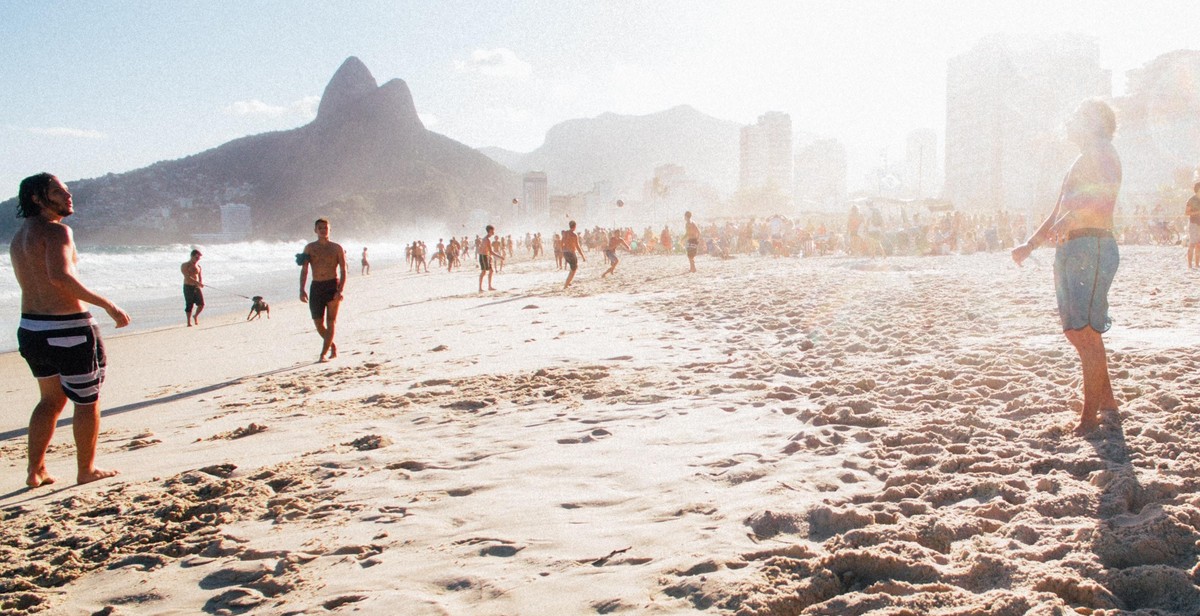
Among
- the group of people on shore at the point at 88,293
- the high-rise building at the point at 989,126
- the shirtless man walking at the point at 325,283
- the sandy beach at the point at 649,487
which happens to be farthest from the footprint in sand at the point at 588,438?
the high-rise building at the point at 989,126

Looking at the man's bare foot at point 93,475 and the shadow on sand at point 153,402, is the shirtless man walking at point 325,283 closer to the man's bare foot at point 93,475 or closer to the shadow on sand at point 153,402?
the shadow on sand at point 153,402

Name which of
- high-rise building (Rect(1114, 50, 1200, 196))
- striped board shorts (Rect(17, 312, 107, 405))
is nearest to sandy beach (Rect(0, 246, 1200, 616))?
striped board shorts (Rect(17, 312, 107, 405))

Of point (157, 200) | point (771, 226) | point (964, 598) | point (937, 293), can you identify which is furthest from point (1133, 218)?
point (157, 200)

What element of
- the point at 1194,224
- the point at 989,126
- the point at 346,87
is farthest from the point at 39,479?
the point at 346,87

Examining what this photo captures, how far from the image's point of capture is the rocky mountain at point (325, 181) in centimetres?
12275

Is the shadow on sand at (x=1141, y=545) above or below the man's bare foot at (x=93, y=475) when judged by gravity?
above

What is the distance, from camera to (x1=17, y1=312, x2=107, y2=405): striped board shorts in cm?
319

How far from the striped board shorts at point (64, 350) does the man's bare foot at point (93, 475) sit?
0.36 meters

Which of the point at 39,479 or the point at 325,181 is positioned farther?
the point at 325,181

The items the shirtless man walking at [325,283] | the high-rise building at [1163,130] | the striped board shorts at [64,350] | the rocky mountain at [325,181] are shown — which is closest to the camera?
the striped board shorts at [64,350]

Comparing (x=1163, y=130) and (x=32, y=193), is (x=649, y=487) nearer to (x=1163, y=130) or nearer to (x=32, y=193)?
(x=32, y=193)

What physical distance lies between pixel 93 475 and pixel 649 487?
286 cm

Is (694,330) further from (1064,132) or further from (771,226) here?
(771,226)

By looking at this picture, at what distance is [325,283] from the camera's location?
7121mm
